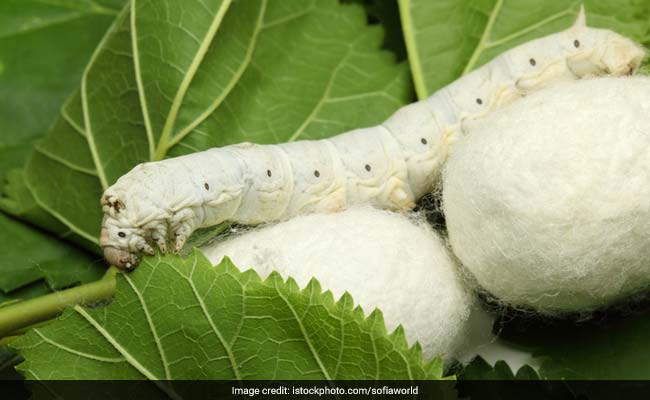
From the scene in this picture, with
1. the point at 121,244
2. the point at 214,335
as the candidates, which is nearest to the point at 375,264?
the point at 214,335

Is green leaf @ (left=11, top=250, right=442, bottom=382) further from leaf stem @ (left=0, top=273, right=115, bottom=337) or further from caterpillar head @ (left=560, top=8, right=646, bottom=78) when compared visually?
caterpillar head @ (left=560, top=8, right=646, bottom=78)

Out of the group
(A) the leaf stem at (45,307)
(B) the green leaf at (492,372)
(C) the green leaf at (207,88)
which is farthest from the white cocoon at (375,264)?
(C) the green leaf at (207,88)

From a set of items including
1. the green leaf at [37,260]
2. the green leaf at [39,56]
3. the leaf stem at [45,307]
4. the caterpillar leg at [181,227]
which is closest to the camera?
the caterpillar leg at [181,227]

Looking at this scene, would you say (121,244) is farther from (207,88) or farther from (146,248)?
(207,88)

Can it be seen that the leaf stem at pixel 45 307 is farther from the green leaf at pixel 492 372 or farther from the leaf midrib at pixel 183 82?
the green leaf at pixel 492 372

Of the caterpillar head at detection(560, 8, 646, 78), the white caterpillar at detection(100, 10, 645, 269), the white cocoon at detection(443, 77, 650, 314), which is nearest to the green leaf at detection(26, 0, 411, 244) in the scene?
the white caterpillar at detection(100, 10, 645, 269)

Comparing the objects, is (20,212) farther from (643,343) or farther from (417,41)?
(643,343)
